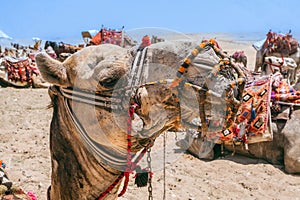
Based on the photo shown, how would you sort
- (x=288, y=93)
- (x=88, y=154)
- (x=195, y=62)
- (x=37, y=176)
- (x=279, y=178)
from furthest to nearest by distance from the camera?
(x=288, y=93), (x=279, y=178), (x=37, y=176), (x=88, y=154), (x=195, y=62)

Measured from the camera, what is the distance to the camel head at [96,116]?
143 cm

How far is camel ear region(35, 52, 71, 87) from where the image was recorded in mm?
1551

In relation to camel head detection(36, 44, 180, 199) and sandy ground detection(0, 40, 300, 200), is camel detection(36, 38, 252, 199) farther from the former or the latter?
sandy ground detection(0, 40, 300, 200)

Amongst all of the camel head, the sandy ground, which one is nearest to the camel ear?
the camel head

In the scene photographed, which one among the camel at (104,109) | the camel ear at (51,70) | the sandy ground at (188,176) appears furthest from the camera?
the sandy ground at (188,176)

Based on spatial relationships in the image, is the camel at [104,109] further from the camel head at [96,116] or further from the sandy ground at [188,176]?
the sandy ground at [188,176]

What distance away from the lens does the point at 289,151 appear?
5926 millimetres

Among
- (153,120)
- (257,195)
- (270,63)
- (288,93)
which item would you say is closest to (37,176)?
(257,195)

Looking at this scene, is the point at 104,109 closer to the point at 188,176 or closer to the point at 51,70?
the point at 51,70

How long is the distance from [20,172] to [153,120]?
4.33 metres

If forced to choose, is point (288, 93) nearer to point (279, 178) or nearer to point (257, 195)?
point (279, 178)

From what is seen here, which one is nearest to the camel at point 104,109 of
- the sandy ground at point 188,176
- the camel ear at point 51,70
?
the camel ear at point 51,70

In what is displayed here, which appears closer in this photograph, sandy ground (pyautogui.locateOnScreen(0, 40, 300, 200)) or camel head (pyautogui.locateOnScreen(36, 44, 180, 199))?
camel head (pyautogui.locateOnScreen(36, 44, 180, 199))

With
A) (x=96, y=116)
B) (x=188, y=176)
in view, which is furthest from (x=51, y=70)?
(x=188, y=176)
